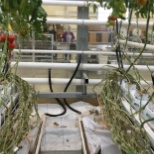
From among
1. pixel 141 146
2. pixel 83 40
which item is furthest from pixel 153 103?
pixel 83 40

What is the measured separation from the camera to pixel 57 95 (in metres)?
1.73

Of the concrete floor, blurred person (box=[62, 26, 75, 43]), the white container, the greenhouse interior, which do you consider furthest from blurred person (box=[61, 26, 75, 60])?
the white container

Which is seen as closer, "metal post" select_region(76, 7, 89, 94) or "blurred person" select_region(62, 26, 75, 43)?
"metal post" select_region(76, 7, 89, 94)

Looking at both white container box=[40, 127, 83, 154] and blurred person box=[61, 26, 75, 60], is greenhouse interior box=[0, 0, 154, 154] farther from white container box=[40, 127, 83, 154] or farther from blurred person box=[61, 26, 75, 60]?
blurred person box=[61, 26, 75, 60]

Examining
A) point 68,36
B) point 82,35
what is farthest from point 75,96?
point 68,36

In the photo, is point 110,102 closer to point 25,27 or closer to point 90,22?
point 25,27

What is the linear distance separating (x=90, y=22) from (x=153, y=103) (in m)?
1.02

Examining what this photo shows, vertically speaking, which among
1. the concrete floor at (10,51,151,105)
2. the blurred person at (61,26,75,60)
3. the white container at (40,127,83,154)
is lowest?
the white container at (40,127,83,154)

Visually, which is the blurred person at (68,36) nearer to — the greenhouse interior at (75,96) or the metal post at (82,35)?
the greenhouse interior at (75,96)

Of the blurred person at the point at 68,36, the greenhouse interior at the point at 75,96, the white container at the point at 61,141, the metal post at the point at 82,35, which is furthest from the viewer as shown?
the blurred person at the point at 68,36

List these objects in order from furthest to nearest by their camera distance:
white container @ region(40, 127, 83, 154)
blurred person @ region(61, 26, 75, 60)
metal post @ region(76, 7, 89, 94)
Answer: blurred person @ region(61, 26, 75, 60), metal post @ region(76, 7, 89, 94), white container @ region(40, 127, 83, 154)

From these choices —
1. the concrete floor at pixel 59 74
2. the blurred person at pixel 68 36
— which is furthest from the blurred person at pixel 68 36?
the concrete floor at pixel 59 74

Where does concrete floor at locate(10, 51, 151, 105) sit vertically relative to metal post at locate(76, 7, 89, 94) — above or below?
below

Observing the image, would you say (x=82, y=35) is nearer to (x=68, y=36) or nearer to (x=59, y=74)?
(x=59, y=74)
